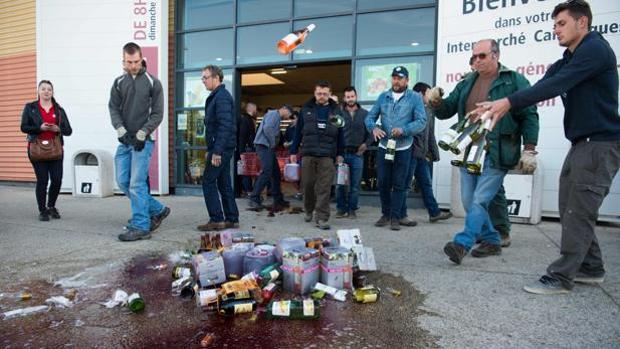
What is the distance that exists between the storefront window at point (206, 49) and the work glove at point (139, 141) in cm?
455

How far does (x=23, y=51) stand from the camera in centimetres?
1034

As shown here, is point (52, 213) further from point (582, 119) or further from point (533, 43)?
point (533, 43)

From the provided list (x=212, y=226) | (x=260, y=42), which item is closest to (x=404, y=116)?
(x=212, y=226)

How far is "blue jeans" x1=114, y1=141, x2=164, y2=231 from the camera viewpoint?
457 cm

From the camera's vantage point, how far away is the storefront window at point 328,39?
776 centimetres

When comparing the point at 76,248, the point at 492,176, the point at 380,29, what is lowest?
the point at 76,248

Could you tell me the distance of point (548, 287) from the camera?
2.95 m

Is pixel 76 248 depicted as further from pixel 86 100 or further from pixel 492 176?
pixel 86 100

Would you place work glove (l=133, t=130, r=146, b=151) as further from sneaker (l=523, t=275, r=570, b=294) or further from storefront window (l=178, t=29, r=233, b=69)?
storefront window (l=178, t=29, r=233, b=69)

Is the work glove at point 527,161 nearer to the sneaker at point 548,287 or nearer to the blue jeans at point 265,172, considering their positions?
the sneaker at point 548,287

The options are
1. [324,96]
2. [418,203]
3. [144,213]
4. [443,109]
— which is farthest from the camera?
[418,203]

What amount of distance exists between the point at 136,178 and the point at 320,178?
7.18 ft

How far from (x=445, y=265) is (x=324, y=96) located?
2.68 m

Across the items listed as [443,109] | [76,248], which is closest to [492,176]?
[443,109]
